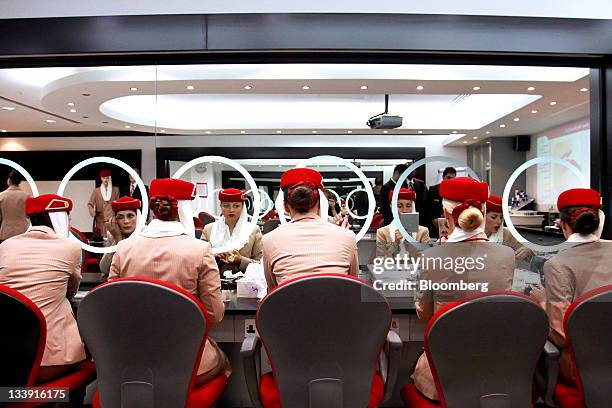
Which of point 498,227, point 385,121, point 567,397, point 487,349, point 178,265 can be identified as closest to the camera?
point 487,349

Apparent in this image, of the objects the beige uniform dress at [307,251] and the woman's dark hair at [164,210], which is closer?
the beige uniform dress at [307,251]

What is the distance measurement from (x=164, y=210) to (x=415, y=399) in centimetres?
129

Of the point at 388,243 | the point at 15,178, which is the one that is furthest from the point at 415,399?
the point at 15,178

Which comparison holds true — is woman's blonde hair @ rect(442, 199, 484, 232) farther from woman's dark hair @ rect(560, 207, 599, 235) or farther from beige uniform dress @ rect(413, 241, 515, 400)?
woman's dark hair @ rect(560, 207, 599, 235)

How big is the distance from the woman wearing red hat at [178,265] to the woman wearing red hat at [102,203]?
3.90 ft

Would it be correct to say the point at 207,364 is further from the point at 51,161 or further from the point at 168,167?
the point at 51,161

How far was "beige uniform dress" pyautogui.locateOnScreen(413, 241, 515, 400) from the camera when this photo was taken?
61.3 inches

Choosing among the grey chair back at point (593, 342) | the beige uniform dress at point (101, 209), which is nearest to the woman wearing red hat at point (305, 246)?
the grey chair back at point (593, 342)

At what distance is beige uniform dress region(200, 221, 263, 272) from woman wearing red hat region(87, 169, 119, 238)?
0.67m

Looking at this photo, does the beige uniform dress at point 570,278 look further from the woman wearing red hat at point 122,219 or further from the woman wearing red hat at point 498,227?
the woman wearing red hat at point 122,219

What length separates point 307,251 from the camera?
64.2 inches

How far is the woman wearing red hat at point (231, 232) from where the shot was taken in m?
2.70

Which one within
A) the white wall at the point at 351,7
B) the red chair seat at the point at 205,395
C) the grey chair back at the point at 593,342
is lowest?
the red chair seat at the point at 205,395

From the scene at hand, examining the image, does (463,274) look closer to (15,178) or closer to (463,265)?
(463,265)
